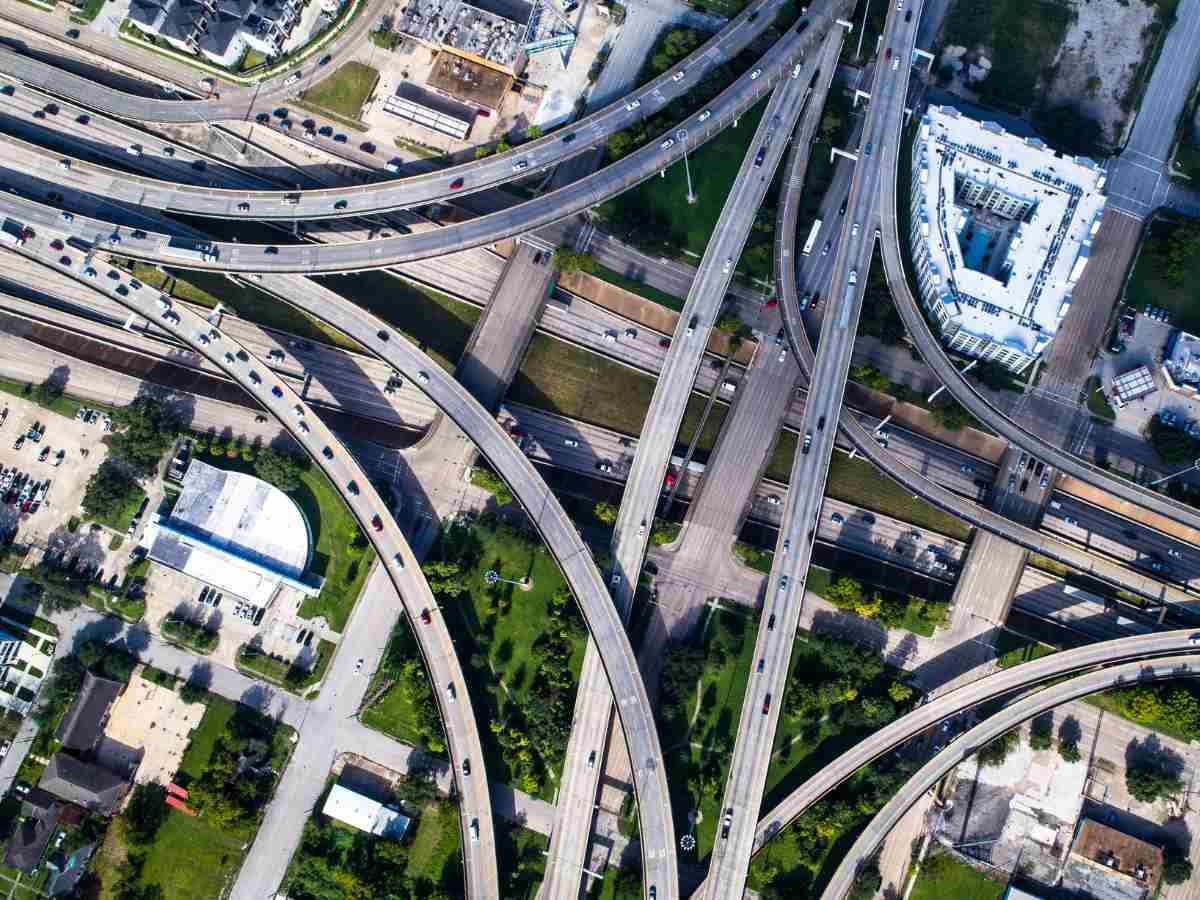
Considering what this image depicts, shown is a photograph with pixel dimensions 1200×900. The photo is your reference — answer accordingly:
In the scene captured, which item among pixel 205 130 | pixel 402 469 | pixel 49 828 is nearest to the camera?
pixel 49 828

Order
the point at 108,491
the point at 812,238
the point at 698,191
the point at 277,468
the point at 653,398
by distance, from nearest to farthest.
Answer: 1. the point at 277,468
2. the point at 108,491
3. the point at 653,398
4. the point at 812,238
5. the point at 698,191

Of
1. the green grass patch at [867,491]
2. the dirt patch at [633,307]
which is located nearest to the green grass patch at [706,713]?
the green grass patch at [867,491]

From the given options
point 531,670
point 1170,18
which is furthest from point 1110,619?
point 1170,18

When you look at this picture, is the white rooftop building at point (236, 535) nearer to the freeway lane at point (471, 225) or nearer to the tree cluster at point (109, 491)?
the tree cluster at point (109, 491)

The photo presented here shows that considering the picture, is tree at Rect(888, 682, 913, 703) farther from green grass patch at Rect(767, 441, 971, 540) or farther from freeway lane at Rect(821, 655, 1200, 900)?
green grass patch at Rect(767, 441, 971, 540)

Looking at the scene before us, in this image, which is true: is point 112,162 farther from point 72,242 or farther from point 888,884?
point 888,884

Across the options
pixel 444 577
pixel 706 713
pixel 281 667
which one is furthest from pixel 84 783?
pixel 706 713

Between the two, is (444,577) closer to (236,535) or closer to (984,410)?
(236,535)
